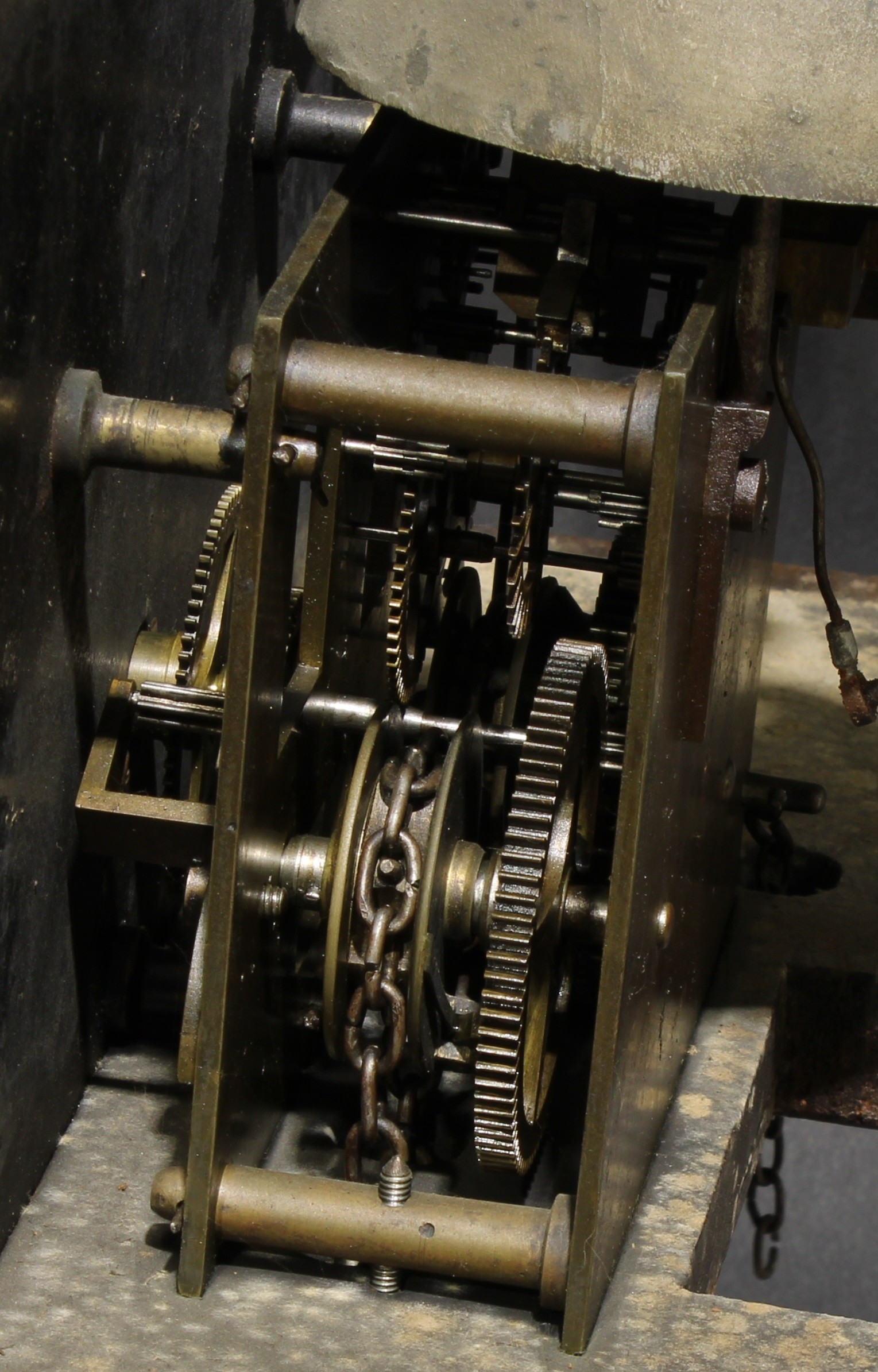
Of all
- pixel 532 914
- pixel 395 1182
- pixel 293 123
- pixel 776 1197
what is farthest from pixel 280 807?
pixel 776 1197

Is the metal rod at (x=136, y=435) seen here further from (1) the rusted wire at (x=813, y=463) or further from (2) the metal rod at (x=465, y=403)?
(1) the rusted wire at (x=813, y=463)

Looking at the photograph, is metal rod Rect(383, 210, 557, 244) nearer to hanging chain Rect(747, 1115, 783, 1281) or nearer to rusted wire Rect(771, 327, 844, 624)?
rusted wire Rect(771, 327, 844, 624)

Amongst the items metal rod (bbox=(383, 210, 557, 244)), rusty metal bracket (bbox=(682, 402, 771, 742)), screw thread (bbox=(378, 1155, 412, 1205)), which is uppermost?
metal rod (bbox=(383, 210, 557, 244))

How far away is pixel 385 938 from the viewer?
2.06 meters

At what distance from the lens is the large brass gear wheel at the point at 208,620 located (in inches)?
91.0

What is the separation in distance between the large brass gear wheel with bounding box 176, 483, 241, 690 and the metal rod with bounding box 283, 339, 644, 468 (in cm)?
37

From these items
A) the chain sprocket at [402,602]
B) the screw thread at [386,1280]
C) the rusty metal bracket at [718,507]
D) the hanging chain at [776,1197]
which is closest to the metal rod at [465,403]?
the rusty metal bracket at [718,507]

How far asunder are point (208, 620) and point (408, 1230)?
2.25 feet

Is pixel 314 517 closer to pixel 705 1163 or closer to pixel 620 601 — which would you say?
pixel 620 601

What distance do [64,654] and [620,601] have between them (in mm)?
672

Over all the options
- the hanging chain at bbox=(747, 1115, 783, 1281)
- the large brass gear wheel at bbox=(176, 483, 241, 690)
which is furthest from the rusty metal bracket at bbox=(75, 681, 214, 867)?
the hanging chain at bbox=(747, 1115, 783, 1281)

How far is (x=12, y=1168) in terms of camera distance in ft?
7.09

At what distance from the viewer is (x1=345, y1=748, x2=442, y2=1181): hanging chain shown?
2.05 meters

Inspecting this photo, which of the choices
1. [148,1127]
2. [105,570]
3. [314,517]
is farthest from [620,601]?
[148,1127]
